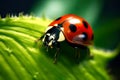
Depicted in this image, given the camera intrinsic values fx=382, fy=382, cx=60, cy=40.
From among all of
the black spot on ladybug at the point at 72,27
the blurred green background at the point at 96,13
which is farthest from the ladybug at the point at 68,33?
the blurred green background at the point at 96,13

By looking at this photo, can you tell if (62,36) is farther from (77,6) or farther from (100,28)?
(77,6)

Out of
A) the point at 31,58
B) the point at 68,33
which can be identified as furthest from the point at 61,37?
the point at 31,58

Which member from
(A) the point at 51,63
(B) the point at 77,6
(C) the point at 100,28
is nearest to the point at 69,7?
(B) the point at 77,6

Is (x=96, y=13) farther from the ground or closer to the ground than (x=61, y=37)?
closer to the ground

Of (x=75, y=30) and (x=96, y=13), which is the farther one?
(x=96, y=13)

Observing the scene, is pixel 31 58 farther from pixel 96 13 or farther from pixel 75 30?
pixel 96 13

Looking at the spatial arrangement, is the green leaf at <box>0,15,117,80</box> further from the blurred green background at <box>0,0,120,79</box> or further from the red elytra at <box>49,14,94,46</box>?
the blurred green background at <box>0,0,120,79</box>

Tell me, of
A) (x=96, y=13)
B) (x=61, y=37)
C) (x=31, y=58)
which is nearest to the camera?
(x=31, y=58)
